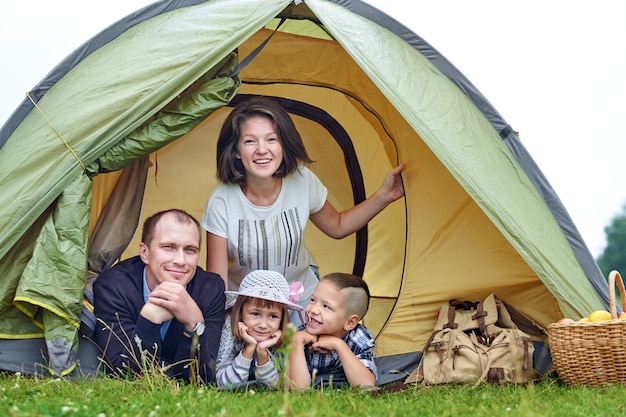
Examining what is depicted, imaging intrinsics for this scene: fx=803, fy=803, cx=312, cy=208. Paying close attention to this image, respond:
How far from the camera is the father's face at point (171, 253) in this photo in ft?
11.6

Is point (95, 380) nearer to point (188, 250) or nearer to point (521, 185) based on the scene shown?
point (188, 250)

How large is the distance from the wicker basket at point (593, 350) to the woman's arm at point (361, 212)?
4.18 ft

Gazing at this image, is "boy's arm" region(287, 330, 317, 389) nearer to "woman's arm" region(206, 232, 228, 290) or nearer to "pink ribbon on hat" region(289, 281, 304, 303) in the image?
"pink ribbon on hat" region(289, 281, 304, 303)

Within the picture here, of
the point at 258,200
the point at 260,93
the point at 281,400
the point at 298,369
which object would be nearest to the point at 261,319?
the point at 298,369

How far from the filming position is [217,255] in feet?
13.2

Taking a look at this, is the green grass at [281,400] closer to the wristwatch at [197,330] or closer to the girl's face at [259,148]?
the wristwatch at [197,330]

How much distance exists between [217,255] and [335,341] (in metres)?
0.87

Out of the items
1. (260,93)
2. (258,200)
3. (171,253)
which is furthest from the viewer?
(260,93)

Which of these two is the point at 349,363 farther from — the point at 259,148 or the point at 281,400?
the point at 259,148

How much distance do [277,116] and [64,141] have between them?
44.2 inches

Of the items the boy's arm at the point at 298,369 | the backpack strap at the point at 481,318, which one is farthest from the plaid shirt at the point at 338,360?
the backpack strap at the point at 481,318


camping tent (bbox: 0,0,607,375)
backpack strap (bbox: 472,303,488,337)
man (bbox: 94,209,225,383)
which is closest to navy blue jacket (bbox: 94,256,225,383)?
man (bbox: 94,209,225,383)

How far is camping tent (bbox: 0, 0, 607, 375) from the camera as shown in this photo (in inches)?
137

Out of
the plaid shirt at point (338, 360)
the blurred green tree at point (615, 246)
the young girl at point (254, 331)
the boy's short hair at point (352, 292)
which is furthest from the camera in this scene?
the blurred green tree at point (615, 246)
